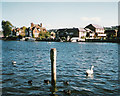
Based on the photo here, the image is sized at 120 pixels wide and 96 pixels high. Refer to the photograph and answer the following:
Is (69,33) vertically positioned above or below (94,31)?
below

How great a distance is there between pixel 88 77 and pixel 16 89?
8.15m

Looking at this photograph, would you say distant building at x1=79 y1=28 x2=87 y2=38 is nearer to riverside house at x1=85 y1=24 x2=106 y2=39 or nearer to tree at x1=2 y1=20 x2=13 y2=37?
riverside house at x1=85 y1=24 x2=106 y2=39

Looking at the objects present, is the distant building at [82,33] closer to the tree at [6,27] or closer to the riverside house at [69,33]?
the riverside house at [69,33]

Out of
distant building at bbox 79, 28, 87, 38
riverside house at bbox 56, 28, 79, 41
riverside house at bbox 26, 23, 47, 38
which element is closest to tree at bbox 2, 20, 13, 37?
riverside house at bbox 26, 23, 47, 38

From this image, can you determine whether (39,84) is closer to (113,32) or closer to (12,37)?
(113,32)

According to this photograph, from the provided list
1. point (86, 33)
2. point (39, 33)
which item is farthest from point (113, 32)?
point (39, 33)

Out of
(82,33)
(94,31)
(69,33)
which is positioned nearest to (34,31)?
(69,33)

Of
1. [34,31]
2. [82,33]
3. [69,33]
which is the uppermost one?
[34,31]

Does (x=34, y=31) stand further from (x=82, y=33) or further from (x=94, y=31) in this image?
(x=94, y=31)

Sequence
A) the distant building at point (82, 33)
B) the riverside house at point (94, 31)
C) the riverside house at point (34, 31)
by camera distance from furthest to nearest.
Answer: the riverside house at point (34, 31)
the riverside house at point (94, 31)
the distant building at point (82, 33)

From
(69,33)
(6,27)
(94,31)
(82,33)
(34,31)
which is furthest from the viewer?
(6,27)

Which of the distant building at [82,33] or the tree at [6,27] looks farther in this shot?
the tree at [6,27]

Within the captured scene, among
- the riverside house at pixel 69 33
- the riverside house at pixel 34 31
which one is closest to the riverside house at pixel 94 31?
the riverside house at pixel 69 33

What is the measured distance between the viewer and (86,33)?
140500 mm
